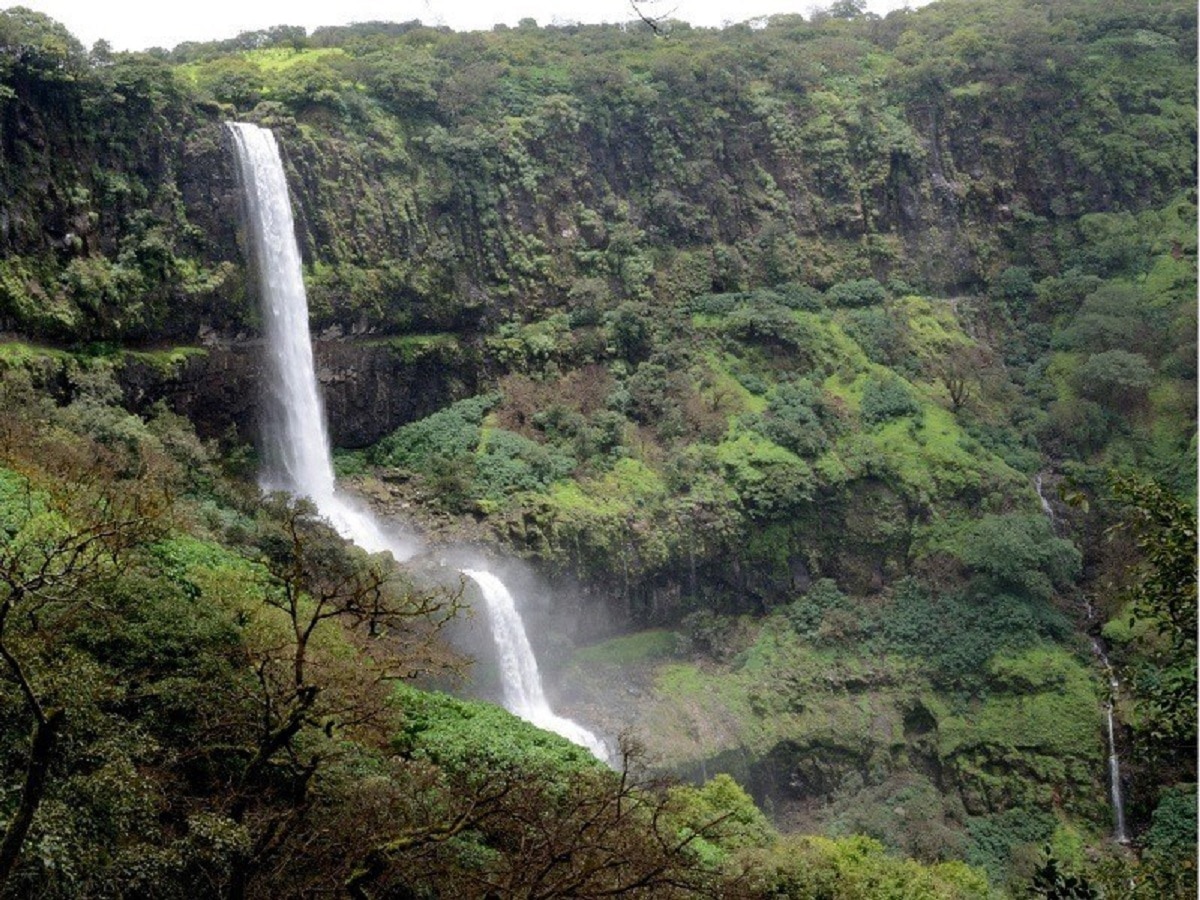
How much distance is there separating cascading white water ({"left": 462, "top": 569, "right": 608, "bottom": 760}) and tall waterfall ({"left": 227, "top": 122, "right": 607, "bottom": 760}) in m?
0.20

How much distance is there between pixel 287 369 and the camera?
2422 cm

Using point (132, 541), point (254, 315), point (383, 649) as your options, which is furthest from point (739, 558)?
point (132, 541)

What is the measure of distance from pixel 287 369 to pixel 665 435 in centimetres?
921

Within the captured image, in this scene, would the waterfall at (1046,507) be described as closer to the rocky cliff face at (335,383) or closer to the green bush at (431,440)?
the green bush at (431,440)

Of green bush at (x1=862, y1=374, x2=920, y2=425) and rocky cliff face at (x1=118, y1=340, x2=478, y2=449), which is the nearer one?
rocky cliff face at (x1=118, y1=340, x2=478, y2=449)

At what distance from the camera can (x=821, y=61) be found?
125 ft

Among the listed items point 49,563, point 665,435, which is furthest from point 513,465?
point 49,563

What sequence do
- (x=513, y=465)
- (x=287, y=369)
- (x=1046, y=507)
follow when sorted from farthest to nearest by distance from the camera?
1. (x=1046, y=507)
2. (x=513, y=465)
3. (x=287, y=369)

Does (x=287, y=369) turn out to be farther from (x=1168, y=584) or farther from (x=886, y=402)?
(x=1168, y=584)

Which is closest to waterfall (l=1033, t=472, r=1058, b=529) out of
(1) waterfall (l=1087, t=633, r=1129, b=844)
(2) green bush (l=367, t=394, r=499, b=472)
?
(1) waterfall (l=1087, t=633, r=1129, b=844)

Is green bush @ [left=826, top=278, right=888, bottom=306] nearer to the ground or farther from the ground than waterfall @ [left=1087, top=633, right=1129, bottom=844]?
farther from the ground

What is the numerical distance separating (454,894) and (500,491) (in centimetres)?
1654

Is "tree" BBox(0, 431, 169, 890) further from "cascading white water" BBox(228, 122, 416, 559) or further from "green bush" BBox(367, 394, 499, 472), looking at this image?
"green bush" BBox(367, 394, 499, 472)

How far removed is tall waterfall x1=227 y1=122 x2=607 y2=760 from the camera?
930 inches
